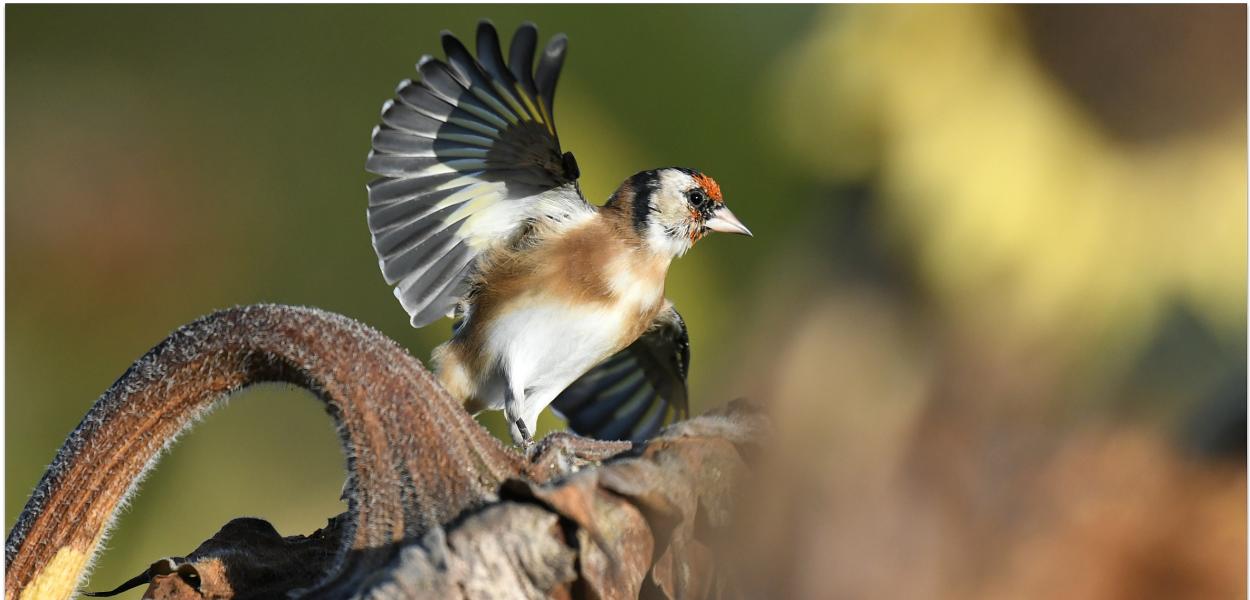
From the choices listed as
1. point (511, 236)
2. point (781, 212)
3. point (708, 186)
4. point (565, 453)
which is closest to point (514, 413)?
point (511, 236)

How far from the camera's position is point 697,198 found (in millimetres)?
1851

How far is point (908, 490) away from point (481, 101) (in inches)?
52.2

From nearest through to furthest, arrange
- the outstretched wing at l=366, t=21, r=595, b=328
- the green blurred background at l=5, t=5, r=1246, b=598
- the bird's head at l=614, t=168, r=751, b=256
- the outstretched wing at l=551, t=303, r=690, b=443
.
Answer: the green blurred background at l=5, t=5, r=1246, b=598
the outstretched wing at l=366, t=21, r=595, b=328
the bird's head at l=614, t=168, r=751, b=256
the outstretched wing at l=551, t=303, r=690, b=443

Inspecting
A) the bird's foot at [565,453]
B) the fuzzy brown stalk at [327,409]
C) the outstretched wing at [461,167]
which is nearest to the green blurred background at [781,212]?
the fuzzy brown stalk at [327,409]

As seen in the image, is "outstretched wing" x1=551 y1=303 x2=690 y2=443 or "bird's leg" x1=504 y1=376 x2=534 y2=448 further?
"outstretched wing" x1=551 y1=303 x2=690 y2=443

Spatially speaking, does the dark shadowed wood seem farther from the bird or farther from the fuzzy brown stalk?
the bird

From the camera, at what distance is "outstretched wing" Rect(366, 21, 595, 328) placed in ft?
4.94

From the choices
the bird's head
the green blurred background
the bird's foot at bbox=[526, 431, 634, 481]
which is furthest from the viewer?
the bird's head

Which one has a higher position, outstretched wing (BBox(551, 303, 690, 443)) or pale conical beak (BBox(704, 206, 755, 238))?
pale conical beak (BBox(704, 206, 755, 238))

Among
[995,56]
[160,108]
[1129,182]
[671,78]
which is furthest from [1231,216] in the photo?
[160,108]

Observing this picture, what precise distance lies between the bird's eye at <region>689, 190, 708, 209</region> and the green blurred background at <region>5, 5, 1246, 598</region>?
0.55 feet

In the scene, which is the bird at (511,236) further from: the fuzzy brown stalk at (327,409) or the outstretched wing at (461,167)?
the fuzzy brown stalk at (327,409)

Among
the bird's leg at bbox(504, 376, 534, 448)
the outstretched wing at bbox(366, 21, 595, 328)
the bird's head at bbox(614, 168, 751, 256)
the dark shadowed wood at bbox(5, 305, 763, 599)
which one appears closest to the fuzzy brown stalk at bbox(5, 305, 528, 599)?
the dark shadowed wood at bbox(5, 305, 763, 599)

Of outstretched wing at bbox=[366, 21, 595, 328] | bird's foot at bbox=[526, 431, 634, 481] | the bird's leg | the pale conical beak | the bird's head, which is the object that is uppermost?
outstretched wing at bbox=[366, 21, 595, 328]
